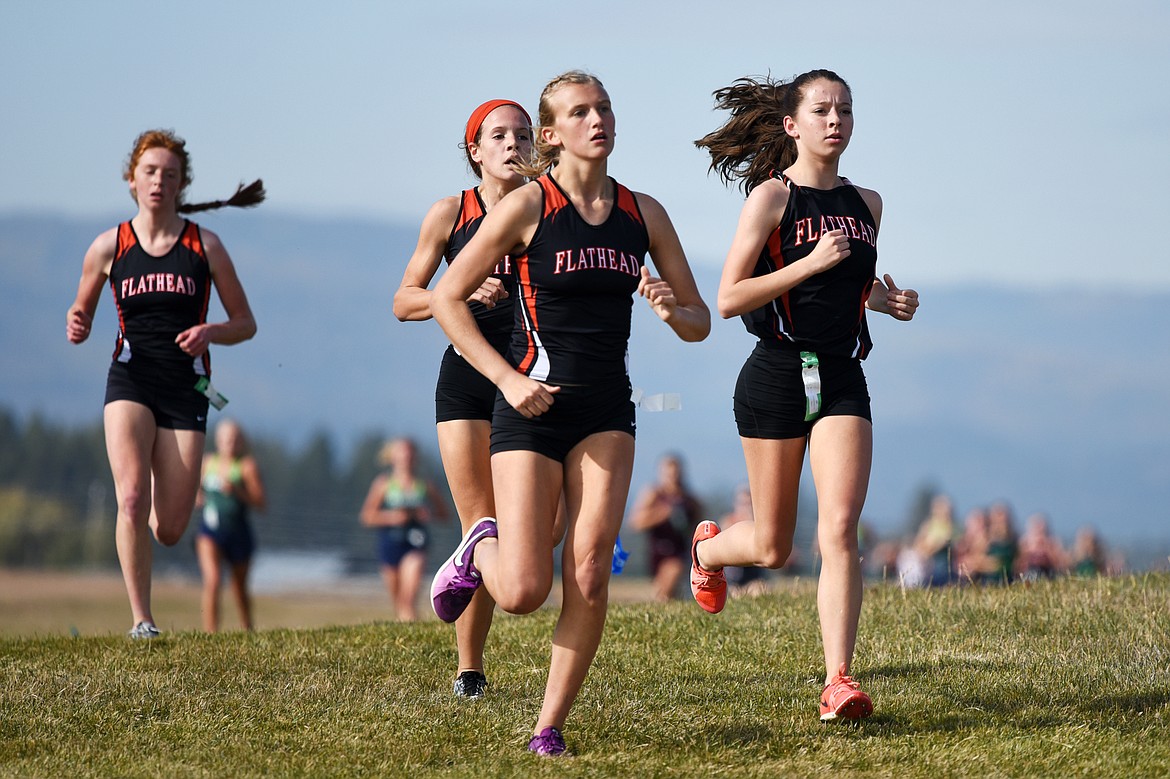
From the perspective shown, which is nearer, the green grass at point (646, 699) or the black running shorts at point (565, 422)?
the black running shorts at point (565, 422)

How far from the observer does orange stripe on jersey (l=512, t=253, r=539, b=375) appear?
5398 millimetres

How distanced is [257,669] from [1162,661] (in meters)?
4.48

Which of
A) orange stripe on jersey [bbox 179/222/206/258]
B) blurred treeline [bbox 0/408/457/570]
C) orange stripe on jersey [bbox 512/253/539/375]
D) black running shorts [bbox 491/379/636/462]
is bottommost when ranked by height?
blurred treeline [bbox 0/408/457/570]

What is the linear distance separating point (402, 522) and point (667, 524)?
285 centimetres

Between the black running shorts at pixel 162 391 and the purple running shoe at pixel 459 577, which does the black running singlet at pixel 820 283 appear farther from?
the black running shorts at pixel 162 391

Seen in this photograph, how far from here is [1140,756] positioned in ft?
18.3

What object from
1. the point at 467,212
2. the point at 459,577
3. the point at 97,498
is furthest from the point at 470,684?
the point at 97,498

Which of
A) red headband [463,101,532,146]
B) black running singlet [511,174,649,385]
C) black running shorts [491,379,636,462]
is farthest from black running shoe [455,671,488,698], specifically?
red headband [463,101,532,146]

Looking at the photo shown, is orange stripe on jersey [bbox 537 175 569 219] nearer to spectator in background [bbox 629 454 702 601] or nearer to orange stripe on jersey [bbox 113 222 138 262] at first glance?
orange stripe on jersey [bbox 113 222 138 262]

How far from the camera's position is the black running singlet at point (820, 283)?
20.6ft

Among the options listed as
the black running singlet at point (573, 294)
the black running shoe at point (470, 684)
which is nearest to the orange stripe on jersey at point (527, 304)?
the black running singlet at point (573, 294)

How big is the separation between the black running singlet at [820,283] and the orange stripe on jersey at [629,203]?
37.9 inches

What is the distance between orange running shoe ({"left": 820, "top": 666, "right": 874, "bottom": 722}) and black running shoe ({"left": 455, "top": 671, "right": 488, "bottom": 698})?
1652 mm

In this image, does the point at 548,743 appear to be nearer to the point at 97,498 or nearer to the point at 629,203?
the point at 629,203
